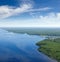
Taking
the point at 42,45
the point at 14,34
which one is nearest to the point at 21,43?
the point at 14,34

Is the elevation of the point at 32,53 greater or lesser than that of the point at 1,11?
lesser

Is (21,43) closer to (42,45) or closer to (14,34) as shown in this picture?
(14,34)

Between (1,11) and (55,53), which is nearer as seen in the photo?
(55,53)

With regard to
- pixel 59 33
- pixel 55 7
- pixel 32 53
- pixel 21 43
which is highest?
pixel 55 7
